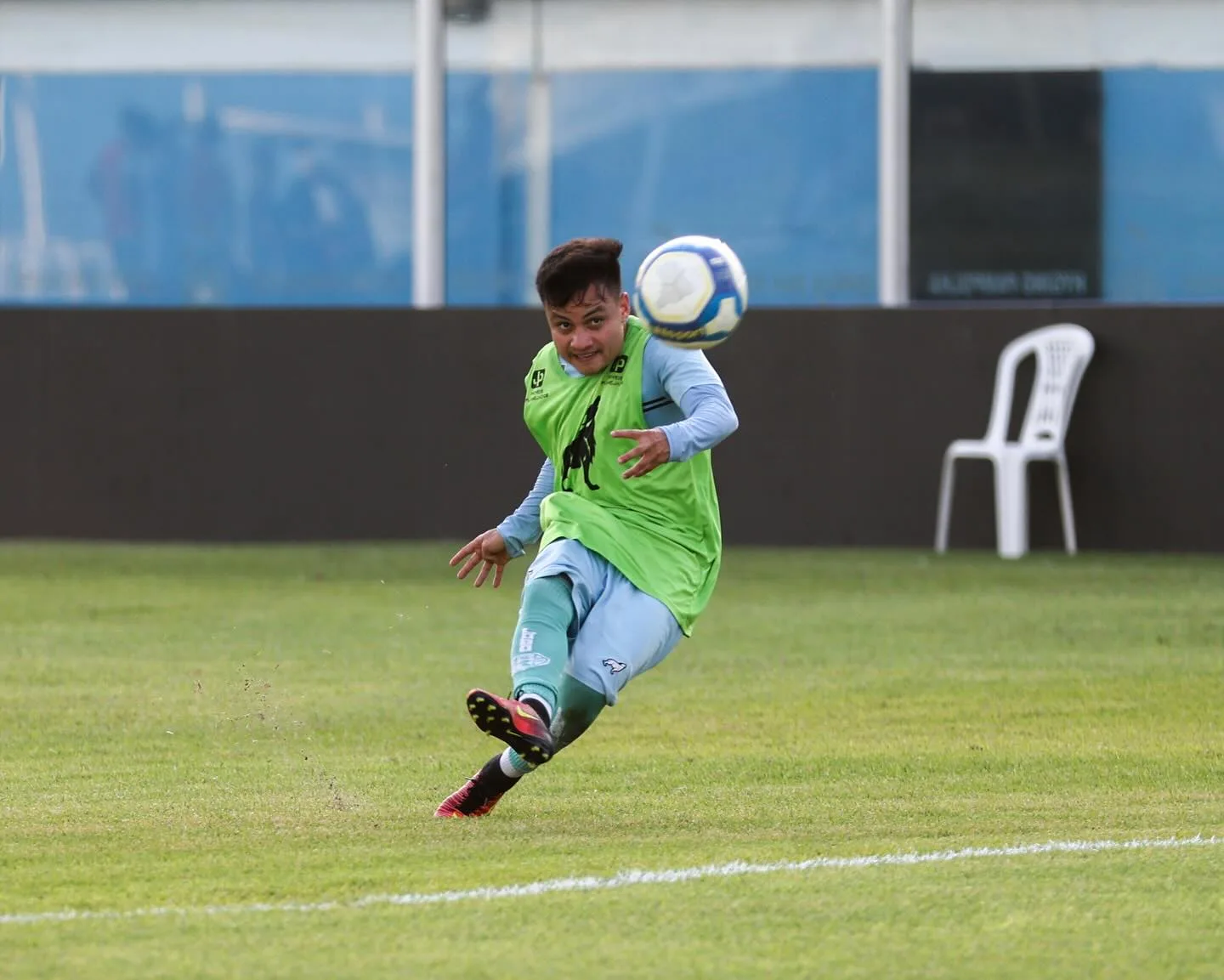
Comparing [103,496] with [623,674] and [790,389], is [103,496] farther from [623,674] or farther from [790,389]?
[623,674]

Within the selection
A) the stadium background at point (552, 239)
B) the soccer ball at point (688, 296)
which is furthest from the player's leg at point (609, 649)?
the stadium background at point (552, 239)

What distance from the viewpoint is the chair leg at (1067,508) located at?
15.4 m

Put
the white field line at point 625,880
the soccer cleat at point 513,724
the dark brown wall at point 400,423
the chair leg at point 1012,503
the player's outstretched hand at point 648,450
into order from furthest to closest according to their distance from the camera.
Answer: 1. the dark brown wall at point 400,423
2. the chair leg at point 1012,503
3. the player's outstretched hand at point 648,450
4. the soccer cleat at point 513,724
5. the white field line at point 625,880

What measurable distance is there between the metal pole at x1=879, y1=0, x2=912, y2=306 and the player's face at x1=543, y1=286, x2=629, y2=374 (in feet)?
38.3

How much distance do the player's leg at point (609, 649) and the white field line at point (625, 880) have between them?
795 millimetres

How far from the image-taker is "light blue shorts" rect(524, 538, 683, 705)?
6.10 m

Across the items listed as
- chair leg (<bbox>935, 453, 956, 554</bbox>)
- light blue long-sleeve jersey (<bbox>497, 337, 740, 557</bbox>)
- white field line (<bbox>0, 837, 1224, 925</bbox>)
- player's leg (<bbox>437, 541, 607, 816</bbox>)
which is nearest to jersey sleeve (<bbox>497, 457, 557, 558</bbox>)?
Result: light blue long-sleeve jersey (<bbox>497, 337, 740, 557</bbox>)

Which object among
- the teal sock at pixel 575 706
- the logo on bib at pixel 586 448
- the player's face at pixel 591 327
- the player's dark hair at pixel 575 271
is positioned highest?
the player's dark hair at pixel 575 271

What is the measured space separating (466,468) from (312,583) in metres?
2.71

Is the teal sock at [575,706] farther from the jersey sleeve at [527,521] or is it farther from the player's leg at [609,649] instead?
the jersey sleeve at [527,521]

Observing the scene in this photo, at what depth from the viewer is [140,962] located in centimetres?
445

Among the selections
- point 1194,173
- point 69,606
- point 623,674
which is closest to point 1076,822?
point 623,674

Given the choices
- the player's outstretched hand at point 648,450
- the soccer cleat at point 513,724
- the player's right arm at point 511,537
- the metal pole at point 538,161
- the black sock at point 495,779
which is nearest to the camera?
the soccer cleat at point 513,724

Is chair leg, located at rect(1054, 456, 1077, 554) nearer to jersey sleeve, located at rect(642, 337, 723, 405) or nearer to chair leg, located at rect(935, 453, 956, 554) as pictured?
chair leg, located at rect(935, 453, 956, 554)
